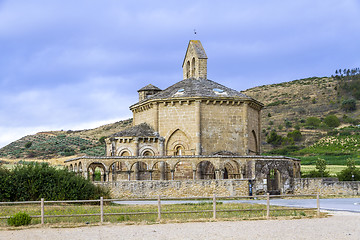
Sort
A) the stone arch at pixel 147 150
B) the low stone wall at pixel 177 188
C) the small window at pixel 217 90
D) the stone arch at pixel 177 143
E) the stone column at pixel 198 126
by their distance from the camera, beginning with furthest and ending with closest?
the small window at pixel 217 90 < the stone arch at pixel 147 150 < the stone arch at pixel 177 143 < the stone column at pixel 198 126 < the low stone wall at pixel 177 188

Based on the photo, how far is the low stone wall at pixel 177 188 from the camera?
33.2 m

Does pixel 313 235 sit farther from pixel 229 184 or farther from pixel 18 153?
pixel 18 153

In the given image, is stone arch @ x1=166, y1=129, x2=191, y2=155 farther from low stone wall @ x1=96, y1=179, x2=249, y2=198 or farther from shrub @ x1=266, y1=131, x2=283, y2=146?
shrub @ x1=266, y1=131, x2=283, y2=146

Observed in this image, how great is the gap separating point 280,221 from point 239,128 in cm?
2419

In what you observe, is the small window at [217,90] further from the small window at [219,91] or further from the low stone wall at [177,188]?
the low stone wall at [177,188]

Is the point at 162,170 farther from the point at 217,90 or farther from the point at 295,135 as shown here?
the point at 295,135

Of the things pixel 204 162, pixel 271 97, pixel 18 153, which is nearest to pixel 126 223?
pixel 204 162

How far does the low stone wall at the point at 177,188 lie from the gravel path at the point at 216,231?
578 inches

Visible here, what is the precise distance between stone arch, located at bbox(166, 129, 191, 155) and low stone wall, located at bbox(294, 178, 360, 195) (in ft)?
34.1

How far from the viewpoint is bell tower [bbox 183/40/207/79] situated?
155 ft

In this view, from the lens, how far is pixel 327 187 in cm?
3562

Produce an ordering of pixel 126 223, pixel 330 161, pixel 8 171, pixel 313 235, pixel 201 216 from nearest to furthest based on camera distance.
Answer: pixel 313 235, pixel 126 223, pixel 201 216, pixel 8 171, pixel 330 161

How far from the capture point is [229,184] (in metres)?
33.2

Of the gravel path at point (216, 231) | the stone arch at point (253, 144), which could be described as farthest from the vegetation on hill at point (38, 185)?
the stone arch at point (253, 144)
